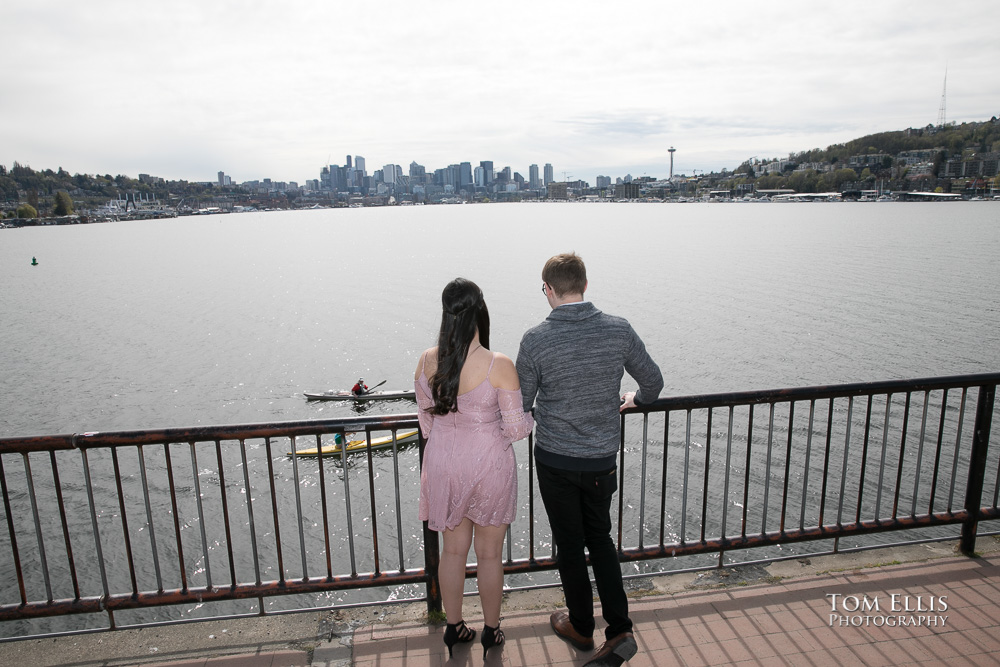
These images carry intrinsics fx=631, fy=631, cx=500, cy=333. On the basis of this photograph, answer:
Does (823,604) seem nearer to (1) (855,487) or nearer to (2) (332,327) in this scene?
(1) (855,487)

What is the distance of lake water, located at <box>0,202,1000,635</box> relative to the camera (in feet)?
83.1

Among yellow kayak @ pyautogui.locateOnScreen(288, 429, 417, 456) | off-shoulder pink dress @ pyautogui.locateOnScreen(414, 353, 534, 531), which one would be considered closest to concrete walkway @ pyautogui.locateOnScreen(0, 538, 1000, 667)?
off-shoulder pink dress @ pyautogui.locateOnScreen(414, 353, 534, 531)

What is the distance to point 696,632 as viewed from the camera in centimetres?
392

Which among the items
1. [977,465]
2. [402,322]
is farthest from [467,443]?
[402,322]

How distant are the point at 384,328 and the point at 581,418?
129 feet

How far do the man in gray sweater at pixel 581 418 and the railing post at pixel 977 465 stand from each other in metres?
2.71

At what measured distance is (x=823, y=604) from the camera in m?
4.17

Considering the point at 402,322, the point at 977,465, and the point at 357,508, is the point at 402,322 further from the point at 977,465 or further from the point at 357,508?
the point at 977,465

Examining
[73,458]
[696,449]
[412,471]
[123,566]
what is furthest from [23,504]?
[696,449]

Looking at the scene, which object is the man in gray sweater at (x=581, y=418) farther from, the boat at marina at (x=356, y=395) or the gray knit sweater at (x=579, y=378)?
the boat at marina at (x=356, y=395)

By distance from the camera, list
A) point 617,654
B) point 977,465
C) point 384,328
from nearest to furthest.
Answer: point 617,654, point 977,465, point 384,328

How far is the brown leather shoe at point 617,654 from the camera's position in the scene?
11.6ft

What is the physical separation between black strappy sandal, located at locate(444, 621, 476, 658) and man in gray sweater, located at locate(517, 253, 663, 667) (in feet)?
2.14

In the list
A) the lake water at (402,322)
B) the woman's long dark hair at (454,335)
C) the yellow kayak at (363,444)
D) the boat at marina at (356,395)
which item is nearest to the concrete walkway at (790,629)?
the woman's long dark hair at (454,335)
